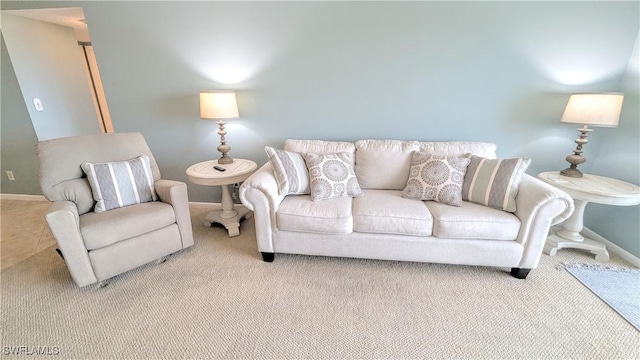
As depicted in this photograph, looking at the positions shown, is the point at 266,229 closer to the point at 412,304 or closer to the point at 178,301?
the point at 178,301

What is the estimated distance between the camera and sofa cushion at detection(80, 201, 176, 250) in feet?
5.50

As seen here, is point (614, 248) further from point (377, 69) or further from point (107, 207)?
point (107, 207)

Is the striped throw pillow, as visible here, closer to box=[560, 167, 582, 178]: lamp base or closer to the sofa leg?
the sofa leg

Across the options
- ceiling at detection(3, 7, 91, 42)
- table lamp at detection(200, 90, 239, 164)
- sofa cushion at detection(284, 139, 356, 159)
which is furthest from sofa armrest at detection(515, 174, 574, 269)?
ceiling at detection(3, 7, 91, 42)

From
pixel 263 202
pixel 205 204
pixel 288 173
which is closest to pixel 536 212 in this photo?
→ pixel 288 173

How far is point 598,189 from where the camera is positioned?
185cm

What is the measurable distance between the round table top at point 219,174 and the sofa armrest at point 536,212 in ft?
6.88

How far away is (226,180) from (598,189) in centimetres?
282

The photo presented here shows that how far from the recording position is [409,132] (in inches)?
99.7

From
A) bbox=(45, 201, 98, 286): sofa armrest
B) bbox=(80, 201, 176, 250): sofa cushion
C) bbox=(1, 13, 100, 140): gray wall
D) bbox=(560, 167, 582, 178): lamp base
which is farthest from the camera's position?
bbox=(1, 13, 100, 140): gray wall

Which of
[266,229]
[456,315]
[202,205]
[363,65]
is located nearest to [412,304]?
[456,315]

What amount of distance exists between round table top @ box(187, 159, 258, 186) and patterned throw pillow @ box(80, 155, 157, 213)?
1.08 feet

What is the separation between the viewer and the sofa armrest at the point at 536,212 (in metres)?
1.63

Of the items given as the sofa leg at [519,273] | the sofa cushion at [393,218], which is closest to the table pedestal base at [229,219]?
the sofa cushion at [393,218]
